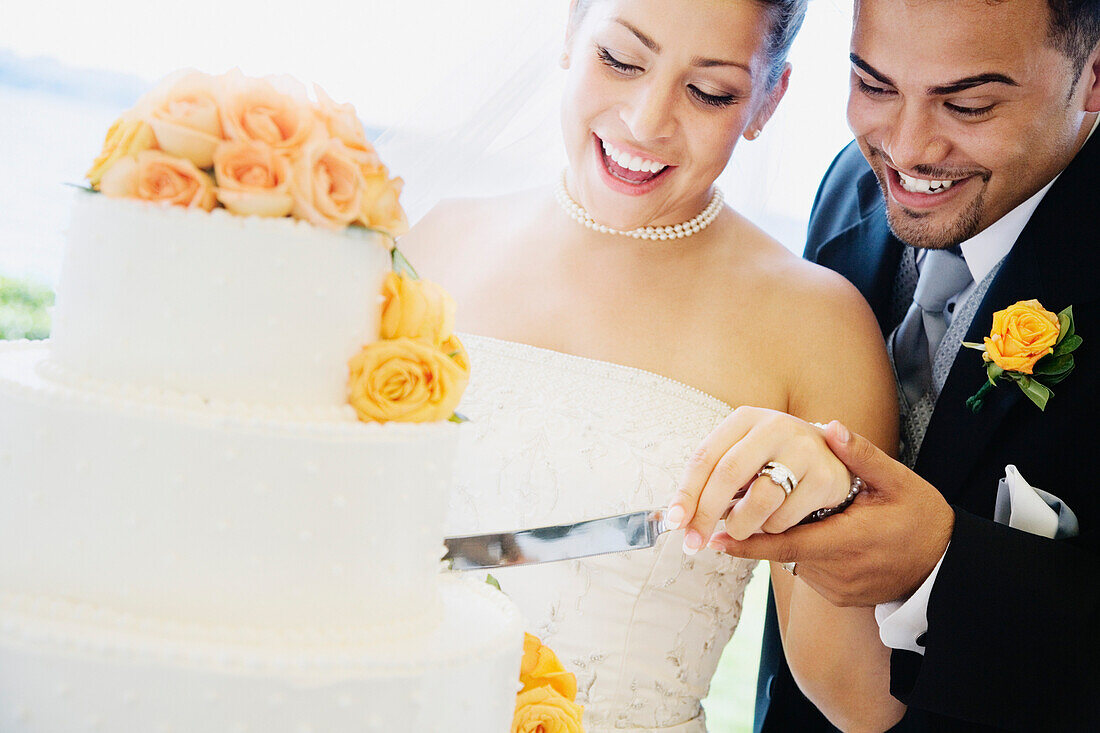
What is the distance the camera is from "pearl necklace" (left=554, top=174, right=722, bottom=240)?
266cm

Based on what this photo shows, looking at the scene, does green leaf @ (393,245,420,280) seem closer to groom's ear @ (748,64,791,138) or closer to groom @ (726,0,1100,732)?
groom @ (726,0,1100,732)

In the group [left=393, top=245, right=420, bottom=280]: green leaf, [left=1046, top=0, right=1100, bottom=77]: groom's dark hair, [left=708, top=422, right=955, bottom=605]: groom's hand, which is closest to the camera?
[left=393, top=245, right=420, bottom=280]: green leaf

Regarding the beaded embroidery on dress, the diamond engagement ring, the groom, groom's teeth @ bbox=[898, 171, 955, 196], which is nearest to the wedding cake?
the diamond engagement ring

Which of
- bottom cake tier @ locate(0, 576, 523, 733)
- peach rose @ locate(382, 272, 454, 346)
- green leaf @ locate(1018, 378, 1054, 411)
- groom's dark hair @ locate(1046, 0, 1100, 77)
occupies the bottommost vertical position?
bottom cake tier @ locate(0, 576, 523, 733)

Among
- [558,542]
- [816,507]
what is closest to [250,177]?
[558,542]

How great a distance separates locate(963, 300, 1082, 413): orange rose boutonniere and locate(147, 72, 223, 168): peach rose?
70.1 inches

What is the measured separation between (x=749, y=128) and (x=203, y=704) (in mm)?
1885

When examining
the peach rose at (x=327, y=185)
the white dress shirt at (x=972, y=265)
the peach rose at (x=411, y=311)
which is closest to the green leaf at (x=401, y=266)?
the peach rose at (x=411, y=311)

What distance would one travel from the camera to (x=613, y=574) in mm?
2334

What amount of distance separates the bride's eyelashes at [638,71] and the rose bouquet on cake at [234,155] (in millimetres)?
1215

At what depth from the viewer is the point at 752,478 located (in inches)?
68.2

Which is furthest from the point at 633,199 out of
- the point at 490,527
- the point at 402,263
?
the point at 402,263

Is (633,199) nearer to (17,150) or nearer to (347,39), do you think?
(347,39)

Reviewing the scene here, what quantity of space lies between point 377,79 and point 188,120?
5.61ft
